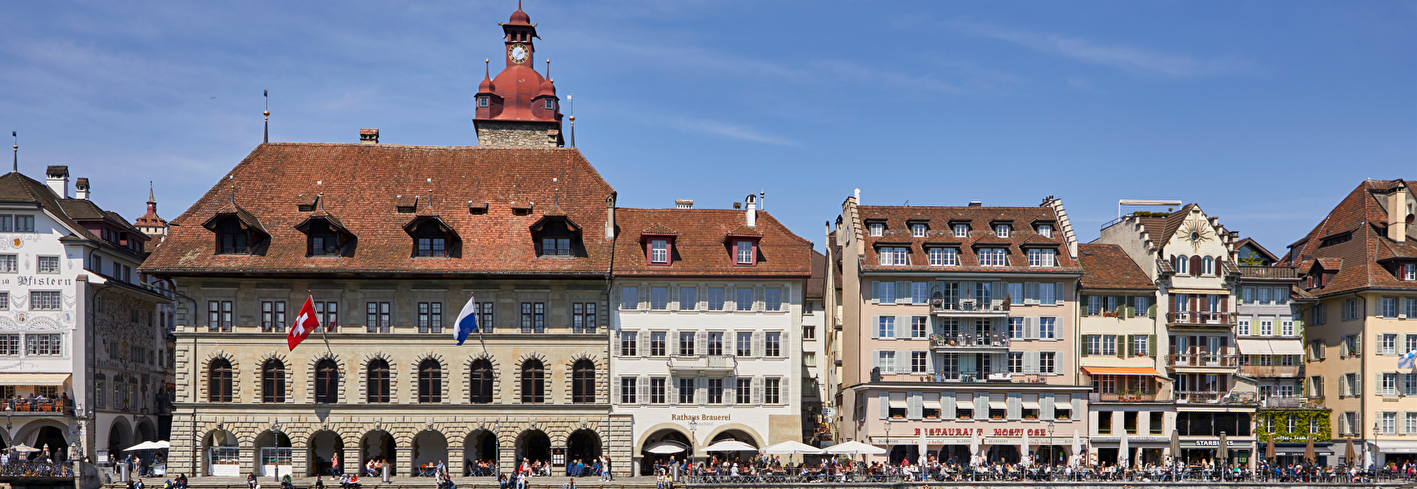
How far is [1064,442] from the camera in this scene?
246 feet

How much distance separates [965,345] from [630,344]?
56.4 ft

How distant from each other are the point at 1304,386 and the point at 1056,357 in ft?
55.3

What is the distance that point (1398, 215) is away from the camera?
82.4 meters

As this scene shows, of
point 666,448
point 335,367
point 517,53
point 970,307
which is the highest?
point 517,53

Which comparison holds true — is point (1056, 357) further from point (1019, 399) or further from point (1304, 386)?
point (1304, 386)

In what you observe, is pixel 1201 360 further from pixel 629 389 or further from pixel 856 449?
pixel 629 389

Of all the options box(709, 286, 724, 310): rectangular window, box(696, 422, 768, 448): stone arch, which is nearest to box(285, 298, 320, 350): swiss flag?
box(709, 286, 724, 310): rectangular window

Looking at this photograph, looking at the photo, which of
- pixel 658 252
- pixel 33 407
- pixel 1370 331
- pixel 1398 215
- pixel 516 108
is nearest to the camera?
pixel 658 252

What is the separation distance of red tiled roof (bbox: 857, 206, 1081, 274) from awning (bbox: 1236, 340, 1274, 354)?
441 inches

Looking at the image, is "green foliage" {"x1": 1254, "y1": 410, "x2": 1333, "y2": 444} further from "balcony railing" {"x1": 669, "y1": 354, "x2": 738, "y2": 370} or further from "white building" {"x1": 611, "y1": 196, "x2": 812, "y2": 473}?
"balcony railing" {"x1": 669, "y1": 354, "x2": 738, "y2": 370}

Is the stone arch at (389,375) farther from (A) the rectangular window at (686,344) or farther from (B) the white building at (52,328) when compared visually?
(B) the white building at (52,328)

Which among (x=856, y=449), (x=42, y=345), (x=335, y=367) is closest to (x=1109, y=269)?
(x=856, y=449)

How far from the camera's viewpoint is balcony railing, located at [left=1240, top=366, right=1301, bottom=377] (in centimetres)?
7994

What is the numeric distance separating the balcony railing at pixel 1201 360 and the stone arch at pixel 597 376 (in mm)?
29995
